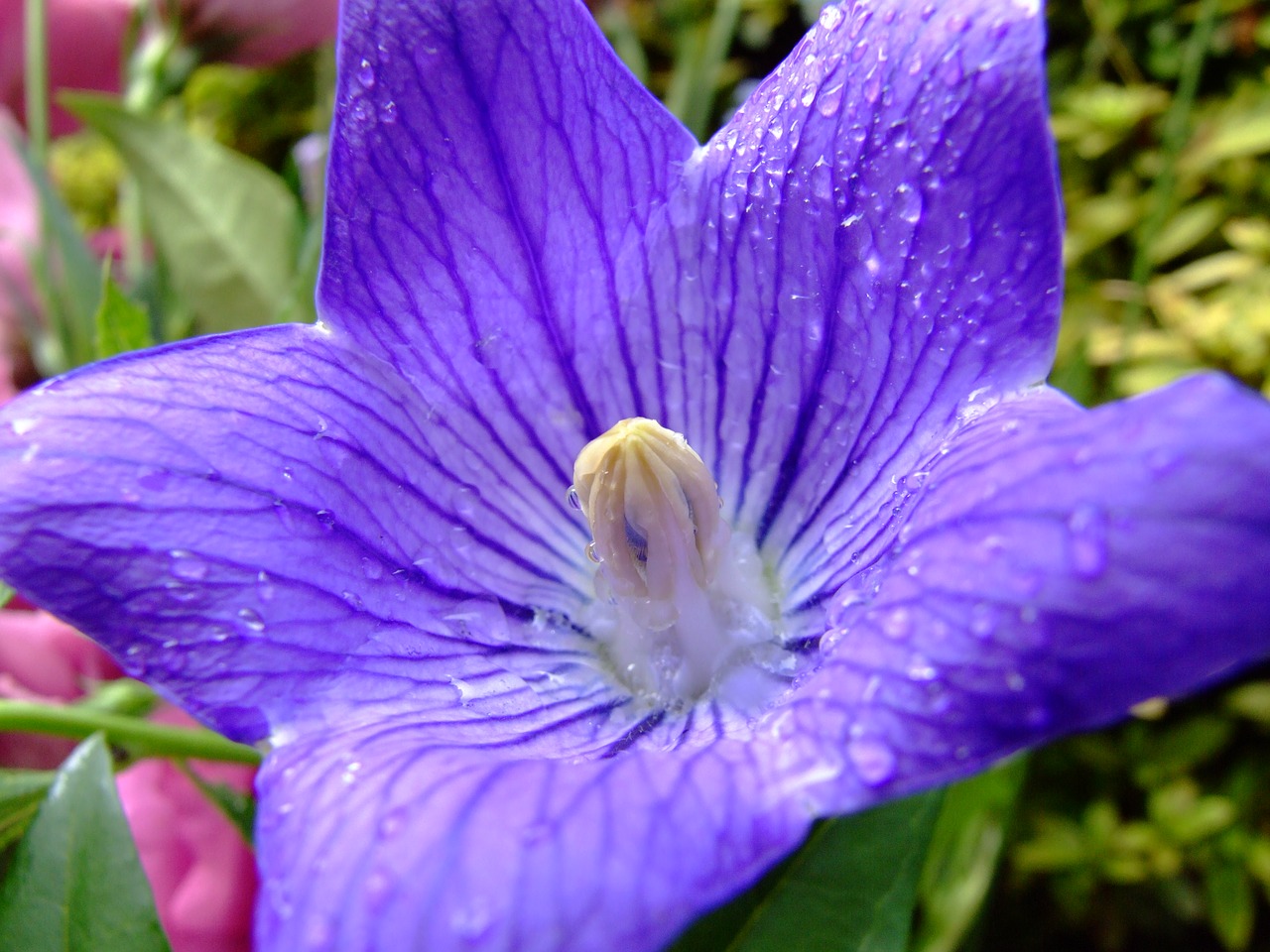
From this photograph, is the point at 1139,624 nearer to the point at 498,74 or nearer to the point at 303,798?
the point at 303,798

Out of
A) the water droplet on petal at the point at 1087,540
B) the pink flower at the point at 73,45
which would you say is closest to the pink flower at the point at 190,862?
the water droplet on petal at the point at 1087,540

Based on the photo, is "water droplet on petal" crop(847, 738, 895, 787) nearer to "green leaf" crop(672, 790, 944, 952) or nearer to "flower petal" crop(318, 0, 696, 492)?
"green leaf" crop(672, 790, 944, 952)

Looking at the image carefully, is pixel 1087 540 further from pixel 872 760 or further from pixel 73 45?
pixel 73 45

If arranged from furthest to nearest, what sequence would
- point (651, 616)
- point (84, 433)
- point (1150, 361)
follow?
1. point (1150, 361)
2. point (651, 616)
3. point (84, 433)

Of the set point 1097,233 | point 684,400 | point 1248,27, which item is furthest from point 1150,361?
point 684,400

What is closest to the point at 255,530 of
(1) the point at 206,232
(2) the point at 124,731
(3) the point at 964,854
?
(2) the point at 124,731

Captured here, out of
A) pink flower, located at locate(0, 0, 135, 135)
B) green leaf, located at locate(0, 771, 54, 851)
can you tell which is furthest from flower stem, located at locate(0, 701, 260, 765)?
pink flower, located at locate(0, 0, 135, 135)

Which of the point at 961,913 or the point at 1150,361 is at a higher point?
the point at 1150,361
